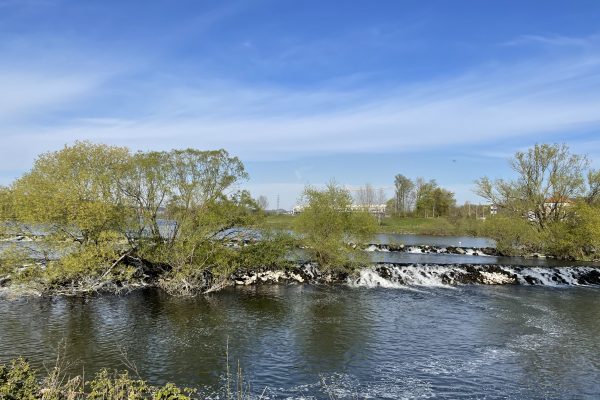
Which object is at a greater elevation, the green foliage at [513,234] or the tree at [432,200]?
the tree at [432,200]

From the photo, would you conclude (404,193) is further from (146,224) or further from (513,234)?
(146,224)

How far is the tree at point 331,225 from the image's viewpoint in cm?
3472

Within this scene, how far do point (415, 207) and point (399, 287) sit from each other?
271 ft

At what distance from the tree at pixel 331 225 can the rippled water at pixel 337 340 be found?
5562 mm

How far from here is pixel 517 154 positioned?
55.9 metres

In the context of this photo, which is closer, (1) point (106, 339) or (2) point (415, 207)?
(1) point (106, 339)

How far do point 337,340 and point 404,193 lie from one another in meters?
98.6

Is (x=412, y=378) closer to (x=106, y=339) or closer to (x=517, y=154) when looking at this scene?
(x=106, y=339)

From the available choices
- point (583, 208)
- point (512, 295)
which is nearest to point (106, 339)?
point (512, 295)

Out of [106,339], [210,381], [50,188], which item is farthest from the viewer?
[50,188]

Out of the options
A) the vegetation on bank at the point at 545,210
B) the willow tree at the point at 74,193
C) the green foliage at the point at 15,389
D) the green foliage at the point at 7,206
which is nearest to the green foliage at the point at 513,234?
the vegetation on bank at the point at 545,210

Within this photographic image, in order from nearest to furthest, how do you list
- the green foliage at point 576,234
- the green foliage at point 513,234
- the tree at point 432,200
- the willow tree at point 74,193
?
the willow tree at point 74,193 → the green foliage at point 576,234 → the green foliage at point 513,234 → the tree at point 432,200

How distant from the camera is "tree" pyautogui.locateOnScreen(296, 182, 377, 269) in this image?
34719 mm

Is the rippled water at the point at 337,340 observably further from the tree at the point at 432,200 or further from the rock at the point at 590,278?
the tree at the point at 432,200
